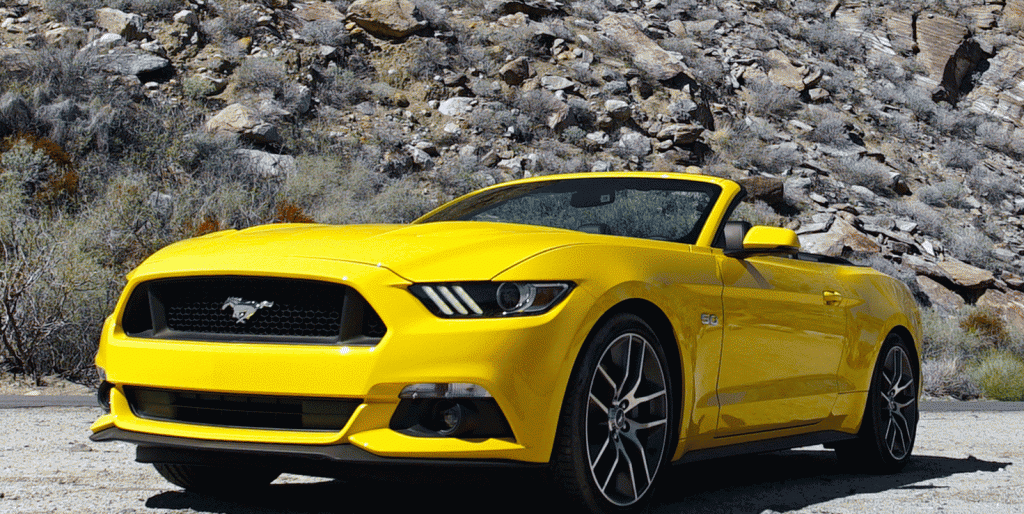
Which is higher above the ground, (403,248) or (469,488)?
(403,248)

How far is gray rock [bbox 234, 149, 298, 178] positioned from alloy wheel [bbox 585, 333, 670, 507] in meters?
14.6

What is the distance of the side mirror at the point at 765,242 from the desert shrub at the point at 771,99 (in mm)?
23117

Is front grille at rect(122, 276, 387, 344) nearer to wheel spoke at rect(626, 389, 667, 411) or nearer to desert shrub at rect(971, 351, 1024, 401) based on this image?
wheel spoke at rect(626, 389, 667, 411)

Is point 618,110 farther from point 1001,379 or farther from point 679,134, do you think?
point 1001,379

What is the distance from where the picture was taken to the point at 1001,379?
1542 centimetres

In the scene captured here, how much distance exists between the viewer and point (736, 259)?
196 inches

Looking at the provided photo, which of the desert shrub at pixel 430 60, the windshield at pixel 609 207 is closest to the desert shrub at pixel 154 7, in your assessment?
the desert shrub at pixel 430 60

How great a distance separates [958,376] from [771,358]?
1178 cm

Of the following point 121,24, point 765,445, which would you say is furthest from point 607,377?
point 121,24

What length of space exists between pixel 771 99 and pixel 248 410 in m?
25.3

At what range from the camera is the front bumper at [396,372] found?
3.50 m

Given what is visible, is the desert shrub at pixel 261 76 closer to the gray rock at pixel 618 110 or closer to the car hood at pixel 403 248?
the gray rock at pixel 618 110

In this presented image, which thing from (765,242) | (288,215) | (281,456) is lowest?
(288,215)

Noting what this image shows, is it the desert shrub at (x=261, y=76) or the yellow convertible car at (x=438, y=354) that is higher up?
the yellow convertible car at (x=438, y=354)
